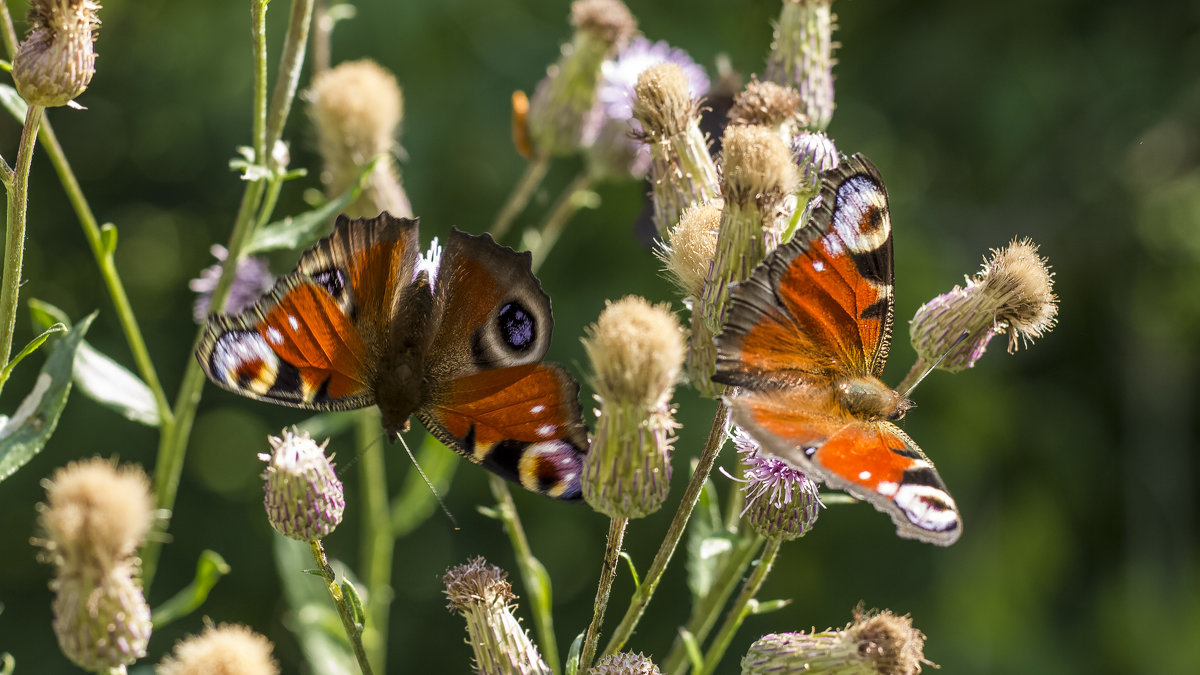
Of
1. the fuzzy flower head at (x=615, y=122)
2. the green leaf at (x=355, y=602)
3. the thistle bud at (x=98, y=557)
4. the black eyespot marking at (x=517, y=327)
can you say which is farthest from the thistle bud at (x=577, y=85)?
the thistle bud at (x=98, y=557)

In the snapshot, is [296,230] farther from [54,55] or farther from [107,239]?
[54,55]

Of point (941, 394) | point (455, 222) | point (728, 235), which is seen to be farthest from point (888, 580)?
point (728, 235)

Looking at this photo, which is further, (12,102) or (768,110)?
(768,110)

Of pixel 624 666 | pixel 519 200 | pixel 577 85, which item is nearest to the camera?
pixel 624 666

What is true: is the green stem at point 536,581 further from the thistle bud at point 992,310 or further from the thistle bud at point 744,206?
the thistle bud at point 992,310

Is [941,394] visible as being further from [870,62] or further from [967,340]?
[967,340]

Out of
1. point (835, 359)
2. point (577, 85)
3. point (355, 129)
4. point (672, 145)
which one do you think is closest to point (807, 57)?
point (672, 145)

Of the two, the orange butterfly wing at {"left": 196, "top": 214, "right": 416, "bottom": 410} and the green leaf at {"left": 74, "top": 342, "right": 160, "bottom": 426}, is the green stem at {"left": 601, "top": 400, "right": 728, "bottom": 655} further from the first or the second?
the green leaf at {"left": 74, "top": 342, "right": 160, "bottom": 426}
